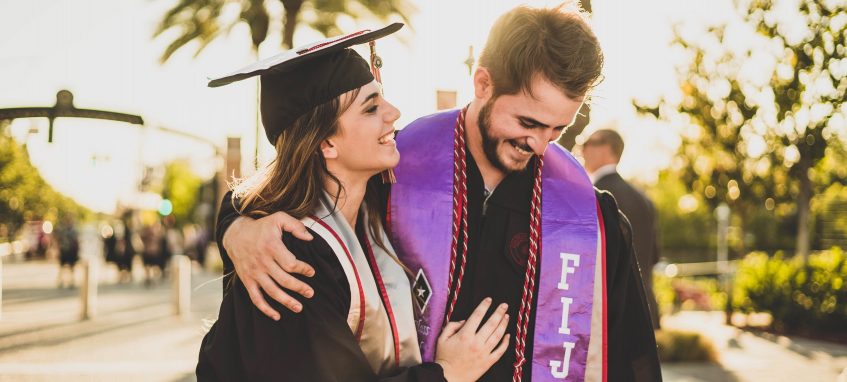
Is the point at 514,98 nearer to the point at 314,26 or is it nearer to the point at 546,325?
the point at 546,325

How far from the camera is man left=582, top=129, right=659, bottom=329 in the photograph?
5.68 meters

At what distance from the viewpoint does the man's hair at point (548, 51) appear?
7.94 feet

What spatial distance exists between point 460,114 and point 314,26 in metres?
13.0

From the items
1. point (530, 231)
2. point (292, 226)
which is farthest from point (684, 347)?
point (292, 226)

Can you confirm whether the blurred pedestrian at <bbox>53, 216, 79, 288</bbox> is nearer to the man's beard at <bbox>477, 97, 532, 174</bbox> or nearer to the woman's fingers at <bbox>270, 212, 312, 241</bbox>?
the man's beard at <bbox>477, 97, 532, 174</bbox>

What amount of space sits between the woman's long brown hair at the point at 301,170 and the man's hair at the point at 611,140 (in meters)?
3.97

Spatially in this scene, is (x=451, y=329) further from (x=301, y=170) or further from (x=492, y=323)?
(x=301, y=170)

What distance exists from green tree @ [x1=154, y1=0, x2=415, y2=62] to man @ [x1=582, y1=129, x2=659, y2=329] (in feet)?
29.8

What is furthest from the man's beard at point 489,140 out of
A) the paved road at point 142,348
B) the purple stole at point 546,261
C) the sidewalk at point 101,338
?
the sidewalk at point 101,338

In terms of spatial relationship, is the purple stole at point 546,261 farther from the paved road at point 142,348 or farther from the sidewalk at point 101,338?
the sidewalk at point 101,338

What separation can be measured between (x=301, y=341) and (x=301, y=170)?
0.52 metres

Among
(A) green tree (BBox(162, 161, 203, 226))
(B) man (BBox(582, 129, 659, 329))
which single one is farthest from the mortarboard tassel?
(A) green tree (BBox(162, 161, 203, 226))

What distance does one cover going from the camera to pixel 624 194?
18.9 feet

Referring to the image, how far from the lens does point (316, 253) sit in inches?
81.7
